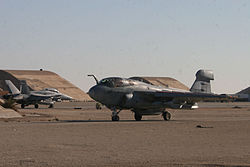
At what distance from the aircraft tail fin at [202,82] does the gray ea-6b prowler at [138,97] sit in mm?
4489

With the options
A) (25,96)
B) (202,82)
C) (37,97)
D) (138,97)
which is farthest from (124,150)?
(37,97)

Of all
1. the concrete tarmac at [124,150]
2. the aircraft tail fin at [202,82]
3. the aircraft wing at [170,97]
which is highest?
the aircraft tail fin at [202,82]

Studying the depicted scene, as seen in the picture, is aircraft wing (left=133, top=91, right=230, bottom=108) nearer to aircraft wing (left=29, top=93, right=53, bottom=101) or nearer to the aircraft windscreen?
the aircraft windscreen

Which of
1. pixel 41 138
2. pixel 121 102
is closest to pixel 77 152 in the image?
pixel 41 138

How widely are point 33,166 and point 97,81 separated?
911 inches

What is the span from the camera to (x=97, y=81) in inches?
1368

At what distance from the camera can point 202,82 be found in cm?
4088

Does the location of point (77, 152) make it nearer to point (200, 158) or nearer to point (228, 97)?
point (200, 158)

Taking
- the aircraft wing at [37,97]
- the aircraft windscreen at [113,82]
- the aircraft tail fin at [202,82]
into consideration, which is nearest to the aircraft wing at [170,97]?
the aircraft windscreen at [113,82]

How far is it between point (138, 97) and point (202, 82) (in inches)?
332

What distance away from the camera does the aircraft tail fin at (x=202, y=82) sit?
1602 inches

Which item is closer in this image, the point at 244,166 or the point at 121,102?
the point at 244,166

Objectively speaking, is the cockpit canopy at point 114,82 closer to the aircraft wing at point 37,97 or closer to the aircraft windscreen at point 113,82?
the aircraft windscreen at point 113,82

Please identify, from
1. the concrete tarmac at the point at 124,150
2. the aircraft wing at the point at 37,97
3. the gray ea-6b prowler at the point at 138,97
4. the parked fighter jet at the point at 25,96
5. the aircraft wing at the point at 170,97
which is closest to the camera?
the concrete tarmac at the point at 124,150
